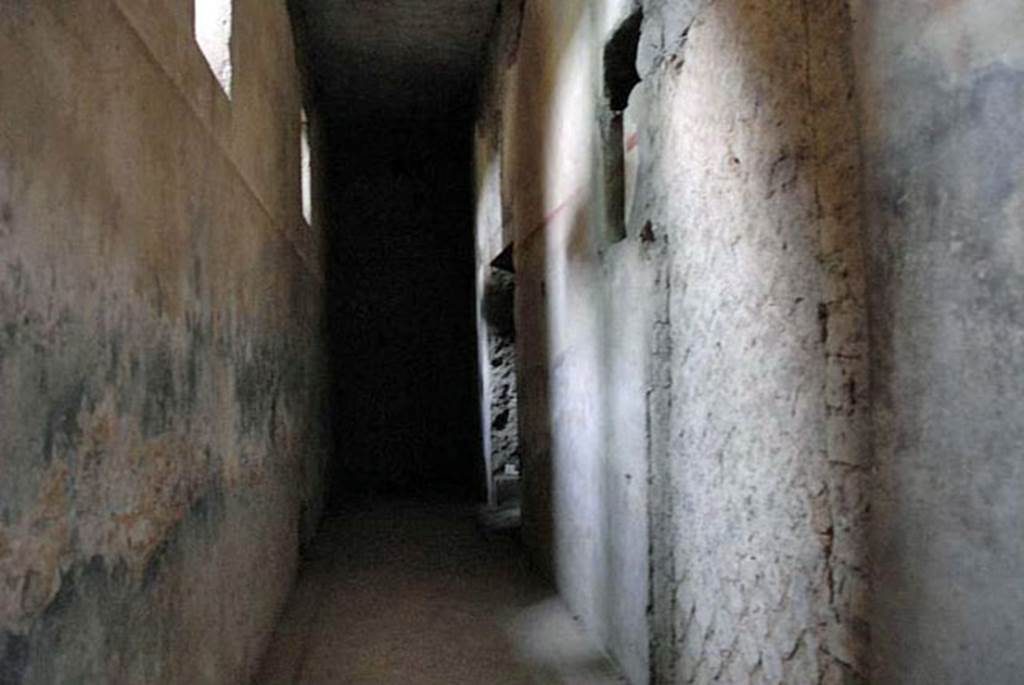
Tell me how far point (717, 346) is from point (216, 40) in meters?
2.22

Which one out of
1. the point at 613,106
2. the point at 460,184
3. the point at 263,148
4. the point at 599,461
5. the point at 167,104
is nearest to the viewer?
the point at 167,104

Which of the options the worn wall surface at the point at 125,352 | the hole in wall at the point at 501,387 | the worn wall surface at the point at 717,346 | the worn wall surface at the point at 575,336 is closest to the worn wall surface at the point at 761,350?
the worn wall surface at the point at 717,346

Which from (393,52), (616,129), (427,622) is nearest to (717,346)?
(616,129)

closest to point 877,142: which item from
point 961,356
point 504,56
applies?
point 961,356

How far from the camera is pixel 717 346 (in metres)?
2.39

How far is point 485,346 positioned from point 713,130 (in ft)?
19.6

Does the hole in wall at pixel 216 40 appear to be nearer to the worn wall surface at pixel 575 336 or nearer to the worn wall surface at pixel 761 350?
the worn wall surface at pixel 575 336

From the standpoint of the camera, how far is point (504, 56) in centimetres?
648

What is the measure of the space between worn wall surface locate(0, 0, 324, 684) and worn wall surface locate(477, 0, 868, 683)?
4.68 feet

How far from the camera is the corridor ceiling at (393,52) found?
684 centimetres

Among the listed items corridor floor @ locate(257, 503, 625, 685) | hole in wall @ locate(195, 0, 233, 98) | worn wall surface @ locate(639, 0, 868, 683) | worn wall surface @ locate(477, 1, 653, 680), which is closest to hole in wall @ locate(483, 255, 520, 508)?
corridor floor @ locate(257, 503, 625, 685)

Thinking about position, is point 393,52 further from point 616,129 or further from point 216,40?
point 616,129

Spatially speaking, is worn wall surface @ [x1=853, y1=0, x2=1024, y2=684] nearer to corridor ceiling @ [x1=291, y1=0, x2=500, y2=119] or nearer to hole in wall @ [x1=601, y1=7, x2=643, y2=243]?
hole in wall @ [x1=601, y1=7, x2=643, y2=243]

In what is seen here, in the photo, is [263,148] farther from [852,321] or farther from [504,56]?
[852,321]
